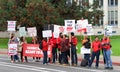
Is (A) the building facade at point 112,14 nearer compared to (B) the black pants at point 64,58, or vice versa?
(B) the black pants at point 64,58

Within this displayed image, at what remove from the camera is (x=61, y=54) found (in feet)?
81.7

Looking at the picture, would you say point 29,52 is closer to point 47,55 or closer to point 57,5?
point 47,55

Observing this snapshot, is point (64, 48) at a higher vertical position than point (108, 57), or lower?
higher

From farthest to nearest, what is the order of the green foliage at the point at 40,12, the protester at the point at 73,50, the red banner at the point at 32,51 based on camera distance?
the green foliage at the point at 40,12
the red banner at the point at 32,51
the protester at the point at 73,50

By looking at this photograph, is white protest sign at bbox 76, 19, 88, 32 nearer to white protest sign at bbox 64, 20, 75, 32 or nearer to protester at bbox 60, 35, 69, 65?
white protest sign at bbox 64, 20, 75, 32

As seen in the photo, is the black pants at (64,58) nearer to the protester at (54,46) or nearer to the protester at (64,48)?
the protester at (64,48)

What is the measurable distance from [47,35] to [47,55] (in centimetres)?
137

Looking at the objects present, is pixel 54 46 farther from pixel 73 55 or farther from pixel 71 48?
pixel 73 55

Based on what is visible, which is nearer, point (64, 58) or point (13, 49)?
point (64, 58)

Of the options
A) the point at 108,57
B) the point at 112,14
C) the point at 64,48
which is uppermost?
the point at 112,14

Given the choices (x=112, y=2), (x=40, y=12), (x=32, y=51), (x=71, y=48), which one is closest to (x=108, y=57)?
(x=71, y=48)

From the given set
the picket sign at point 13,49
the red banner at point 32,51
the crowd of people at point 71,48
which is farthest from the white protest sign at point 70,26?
the picket sign at point 13,49

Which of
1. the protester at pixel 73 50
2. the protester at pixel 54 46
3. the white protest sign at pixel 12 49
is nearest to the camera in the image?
the protester at pixel 73 50

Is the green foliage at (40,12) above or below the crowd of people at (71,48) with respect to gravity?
above
